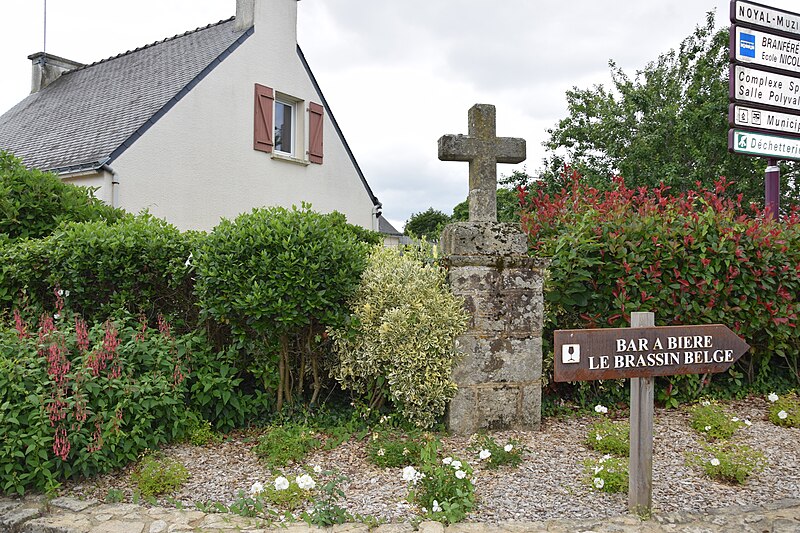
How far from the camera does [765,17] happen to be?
6398 millimetres

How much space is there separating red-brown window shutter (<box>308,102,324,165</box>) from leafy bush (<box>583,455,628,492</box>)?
367 inches

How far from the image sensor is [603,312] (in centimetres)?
479

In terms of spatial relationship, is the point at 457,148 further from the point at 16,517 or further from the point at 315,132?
the point at 315,132

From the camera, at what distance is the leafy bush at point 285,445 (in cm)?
373

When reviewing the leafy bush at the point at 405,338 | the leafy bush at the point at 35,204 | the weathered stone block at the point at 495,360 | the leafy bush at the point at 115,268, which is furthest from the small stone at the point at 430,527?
the leafy bush at the point at 35,204

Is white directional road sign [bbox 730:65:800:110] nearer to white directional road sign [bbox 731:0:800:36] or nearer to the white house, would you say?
white directional road sign [bbox 731:0:800:36]

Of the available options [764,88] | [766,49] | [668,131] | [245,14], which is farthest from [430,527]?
[668,131]

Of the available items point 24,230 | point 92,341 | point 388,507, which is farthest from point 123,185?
point 388,507

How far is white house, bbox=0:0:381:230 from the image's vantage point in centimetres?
931

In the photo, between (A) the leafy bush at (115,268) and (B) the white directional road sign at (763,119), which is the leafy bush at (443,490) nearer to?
(A) the leafy bush at (115,268)

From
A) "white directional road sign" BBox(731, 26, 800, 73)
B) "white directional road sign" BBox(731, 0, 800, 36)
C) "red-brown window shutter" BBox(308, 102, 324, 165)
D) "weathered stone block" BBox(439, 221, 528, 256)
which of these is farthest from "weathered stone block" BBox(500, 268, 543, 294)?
Result: "red-brown window shutter" BBox(308, 102, 324, 165)

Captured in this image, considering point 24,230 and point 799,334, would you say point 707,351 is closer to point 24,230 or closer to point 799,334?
point 799,334

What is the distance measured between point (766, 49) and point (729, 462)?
487 cm

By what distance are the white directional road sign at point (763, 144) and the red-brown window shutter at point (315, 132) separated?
297 inches
